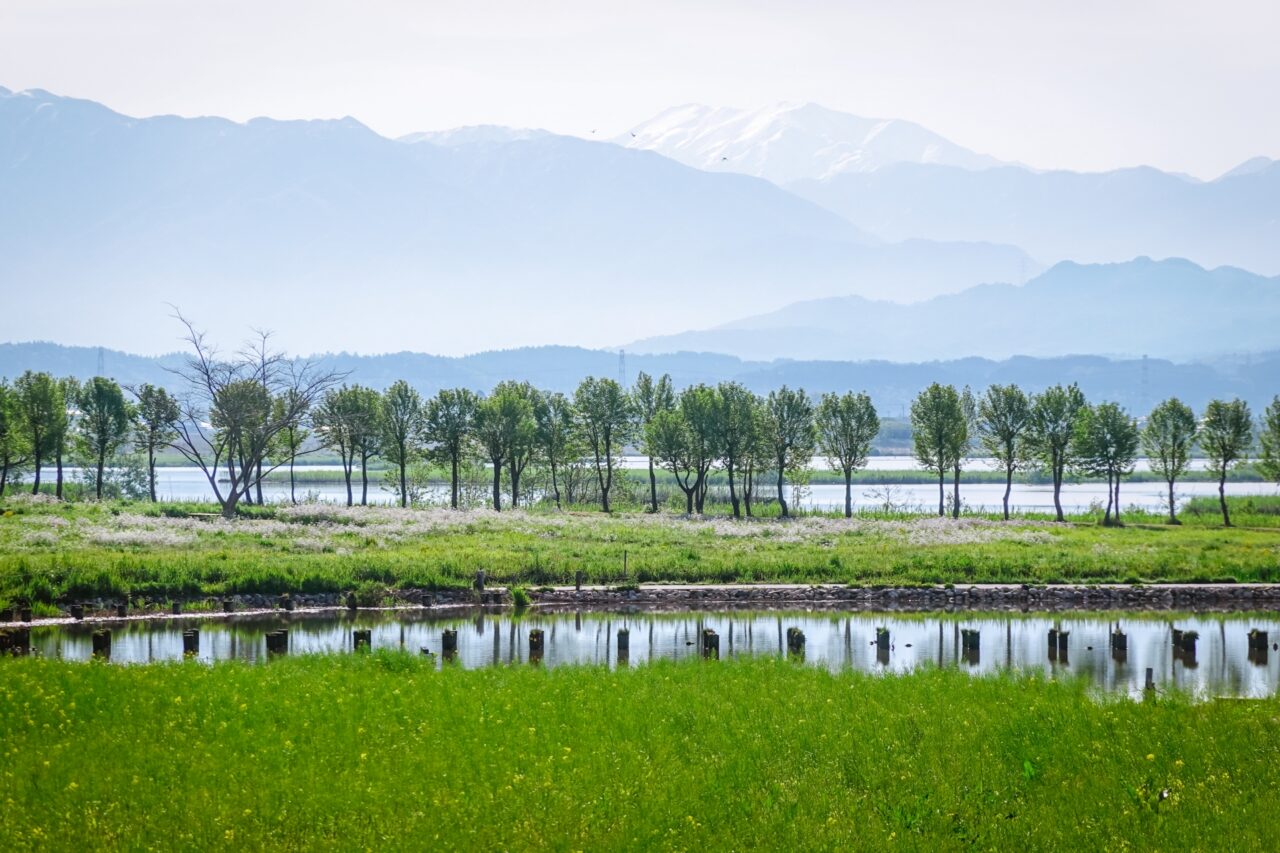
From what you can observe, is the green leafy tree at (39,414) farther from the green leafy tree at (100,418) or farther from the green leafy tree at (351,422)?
the green leafy tree at (351,422)

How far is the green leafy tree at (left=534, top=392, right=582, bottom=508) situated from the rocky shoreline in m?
52.1

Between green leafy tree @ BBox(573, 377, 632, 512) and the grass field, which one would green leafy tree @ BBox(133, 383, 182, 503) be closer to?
the grass field

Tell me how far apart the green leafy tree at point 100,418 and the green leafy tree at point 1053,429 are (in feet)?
237

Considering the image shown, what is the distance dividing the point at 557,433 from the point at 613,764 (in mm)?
84757

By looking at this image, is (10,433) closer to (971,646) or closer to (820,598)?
(820,598)

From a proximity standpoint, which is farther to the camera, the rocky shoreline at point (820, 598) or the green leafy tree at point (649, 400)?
the green leafy tree at point (649, 400)

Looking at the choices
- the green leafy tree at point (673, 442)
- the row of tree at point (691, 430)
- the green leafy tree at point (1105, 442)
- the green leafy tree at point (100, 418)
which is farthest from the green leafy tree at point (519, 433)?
the green leafy tree at point (1105, 442)

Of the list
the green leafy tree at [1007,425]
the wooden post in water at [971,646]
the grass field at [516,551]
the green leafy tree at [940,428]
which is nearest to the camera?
the wooden post in water at [971,646]

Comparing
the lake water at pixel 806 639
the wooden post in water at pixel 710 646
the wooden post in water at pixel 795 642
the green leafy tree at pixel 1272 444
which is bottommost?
the lake water at pixel 806 639

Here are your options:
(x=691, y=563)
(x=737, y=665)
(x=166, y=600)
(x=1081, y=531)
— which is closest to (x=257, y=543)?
(x=166, y=600)

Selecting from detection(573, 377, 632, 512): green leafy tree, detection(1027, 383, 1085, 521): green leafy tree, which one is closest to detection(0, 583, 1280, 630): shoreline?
detection(1027, 383, 1085, 521): green leafy tree

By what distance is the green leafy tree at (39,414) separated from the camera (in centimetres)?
9031

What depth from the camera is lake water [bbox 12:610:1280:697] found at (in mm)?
35031

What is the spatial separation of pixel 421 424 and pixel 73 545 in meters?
51.1
